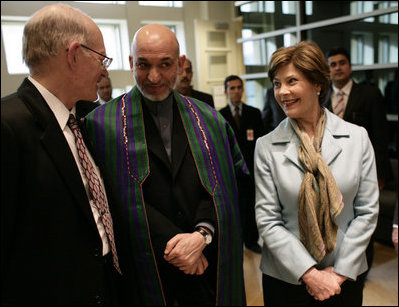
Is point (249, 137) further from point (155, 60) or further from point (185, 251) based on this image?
point (185, 251)

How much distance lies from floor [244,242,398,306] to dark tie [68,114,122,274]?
174cm

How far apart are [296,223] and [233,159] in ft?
1.41

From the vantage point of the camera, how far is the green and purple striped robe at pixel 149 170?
4.63 feet

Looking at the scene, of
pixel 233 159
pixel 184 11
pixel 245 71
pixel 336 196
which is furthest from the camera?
pixel 245 71

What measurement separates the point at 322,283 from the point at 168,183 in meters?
0.75

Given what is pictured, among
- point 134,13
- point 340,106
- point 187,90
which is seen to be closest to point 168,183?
point 187,90

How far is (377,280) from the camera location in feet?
9.16

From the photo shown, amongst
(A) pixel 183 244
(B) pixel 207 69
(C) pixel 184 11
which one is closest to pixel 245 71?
(B) pixel 207 69

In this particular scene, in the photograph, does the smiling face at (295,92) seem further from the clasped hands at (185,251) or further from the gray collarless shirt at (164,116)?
the clasped hands at (185,251)

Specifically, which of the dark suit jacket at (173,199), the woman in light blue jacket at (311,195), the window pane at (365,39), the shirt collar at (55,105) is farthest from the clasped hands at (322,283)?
the window pane at (365,39)

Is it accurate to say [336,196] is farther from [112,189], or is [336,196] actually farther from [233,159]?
[112,189]

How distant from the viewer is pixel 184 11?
5.38m

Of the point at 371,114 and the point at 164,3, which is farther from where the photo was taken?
the point at 164,3

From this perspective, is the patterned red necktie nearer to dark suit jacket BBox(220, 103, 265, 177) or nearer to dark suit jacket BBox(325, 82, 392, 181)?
dark suit jacket BBox(325, 82, 392, 181)
